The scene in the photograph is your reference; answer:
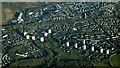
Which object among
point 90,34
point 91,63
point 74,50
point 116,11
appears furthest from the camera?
point 116,11

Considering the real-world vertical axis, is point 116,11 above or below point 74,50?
above

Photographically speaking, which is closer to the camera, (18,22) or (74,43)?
(74,43)

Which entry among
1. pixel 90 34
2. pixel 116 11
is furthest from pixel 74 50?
pixel 116 11

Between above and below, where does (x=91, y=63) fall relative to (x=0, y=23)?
below

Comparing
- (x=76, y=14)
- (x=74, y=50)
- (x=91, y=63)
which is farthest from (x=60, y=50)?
(x=76, y=14)

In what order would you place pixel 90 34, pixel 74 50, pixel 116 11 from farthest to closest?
pixel 116 11 < pixel 90 34 < pixel 74 50

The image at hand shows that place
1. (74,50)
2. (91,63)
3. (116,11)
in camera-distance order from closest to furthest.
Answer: (91,63) < (74,50) < (116,11)

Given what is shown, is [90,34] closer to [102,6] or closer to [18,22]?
[102,6]

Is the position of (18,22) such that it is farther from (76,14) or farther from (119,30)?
(119,30)

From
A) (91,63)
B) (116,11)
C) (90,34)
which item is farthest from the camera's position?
(116,11)
